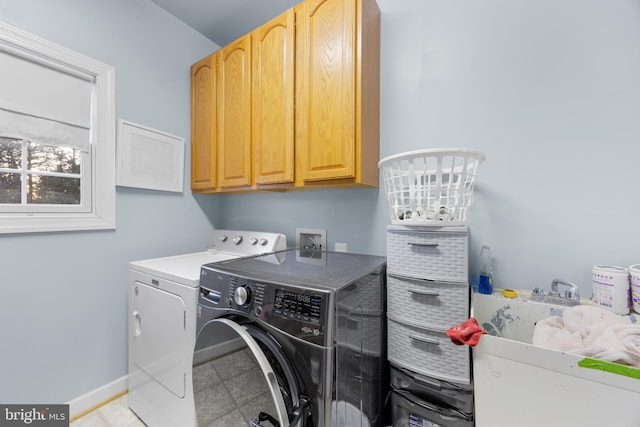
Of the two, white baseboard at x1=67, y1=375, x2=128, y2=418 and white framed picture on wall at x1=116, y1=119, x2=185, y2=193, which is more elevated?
white framed picture on wall at x1=116, y1=119, x2=185, y2=193

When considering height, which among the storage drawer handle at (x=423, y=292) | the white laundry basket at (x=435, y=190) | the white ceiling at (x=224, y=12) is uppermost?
the white ceiling at (x=224, y=12)

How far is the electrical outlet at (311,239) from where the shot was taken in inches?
72.4

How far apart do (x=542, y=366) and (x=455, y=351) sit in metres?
0.37

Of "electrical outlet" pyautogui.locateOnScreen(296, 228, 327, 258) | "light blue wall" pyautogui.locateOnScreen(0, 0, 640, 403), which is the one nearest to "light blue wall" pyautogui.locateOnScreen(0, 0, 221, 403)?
"light blue wall" pyautogui.locateOnScreen(0, 0, 640, 403)

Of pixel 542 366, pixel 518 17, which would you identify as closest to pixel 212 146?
pixel 518 17

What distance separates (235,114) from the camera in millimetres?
1842

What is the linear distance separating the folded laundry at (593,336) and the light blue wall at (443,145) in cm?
44

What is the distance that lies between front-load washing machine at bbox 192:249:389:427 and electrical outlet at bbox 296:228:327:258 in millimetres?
588

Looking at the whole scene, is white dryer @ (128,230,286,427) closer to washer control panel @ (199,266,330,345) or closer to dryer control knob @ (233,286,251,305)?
washer control panel @ (199,266,330,345)

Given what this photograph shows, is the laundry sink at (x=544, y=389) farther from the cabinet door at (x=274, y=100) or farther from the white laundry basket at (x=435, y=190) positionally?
the cabinet door at (x=274, y=100)

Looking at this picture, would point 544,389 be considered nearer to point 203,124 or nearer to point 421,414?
point 421,414

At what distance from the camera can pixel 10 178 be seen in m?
1.43

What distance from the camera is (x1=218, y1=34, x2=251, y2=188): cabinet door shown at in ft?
5.84

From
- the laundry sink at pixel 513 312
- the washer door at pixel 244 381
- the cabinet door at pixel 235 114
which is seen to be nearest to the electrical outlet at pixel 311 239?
the cabinet door at pixel 235 114
